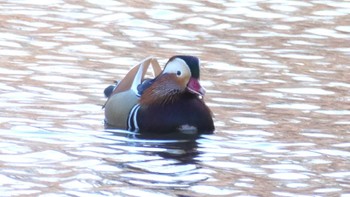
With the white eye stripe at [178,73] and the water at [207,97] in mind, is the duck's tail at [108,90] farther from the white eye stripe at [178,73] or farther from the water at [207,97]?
the white eye stripe at [178,73]

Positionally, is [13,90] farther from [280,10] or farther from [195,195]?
[280,10]

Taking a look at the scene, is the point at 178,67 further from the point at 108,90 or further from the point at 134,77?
the point at 108,90

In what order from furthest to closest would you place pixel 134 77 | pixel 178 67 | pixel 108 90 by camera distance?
pixel 108 90, pixel 134 77, pixel 178 67

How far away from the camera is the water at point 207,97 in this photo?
7.68 metres

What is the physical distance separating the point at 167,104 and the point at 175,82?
0.17 meters

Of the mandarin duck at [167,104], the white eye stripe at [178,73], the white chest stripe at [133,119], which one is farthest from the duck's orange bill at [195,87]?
the white chest stripe at [133,119]

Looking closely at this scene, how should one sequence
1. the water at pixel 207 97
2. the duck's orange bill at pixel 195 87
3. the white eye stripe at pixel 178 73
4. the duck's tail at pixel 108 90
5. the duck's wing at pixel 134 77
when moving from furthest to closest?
the duck's tail at pixel 108 90 → the duck's wing at pixel 134 77 → the white eye stripe at pixel 178 73 → the duck's orange bill at pixel 195 87 → the water at pixel 207 97

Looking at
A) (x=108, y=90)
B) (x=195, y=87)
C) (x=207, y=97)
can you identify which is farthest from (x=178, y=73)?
(x=207, y=97)

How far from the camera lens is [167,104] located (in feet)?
31.0

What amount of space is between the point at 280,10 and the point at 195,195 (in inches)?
290

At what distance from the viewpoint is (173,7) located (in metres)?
14.4

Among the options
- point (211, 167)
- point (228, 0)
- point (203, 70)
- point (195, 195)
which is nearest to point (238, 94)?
point (203, 70)

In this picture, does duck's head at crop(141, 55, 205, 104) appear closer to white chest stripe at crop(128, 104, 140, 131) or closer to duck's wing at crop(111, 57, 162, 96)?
white chest stripe at crop(128, 104, 140, 131)

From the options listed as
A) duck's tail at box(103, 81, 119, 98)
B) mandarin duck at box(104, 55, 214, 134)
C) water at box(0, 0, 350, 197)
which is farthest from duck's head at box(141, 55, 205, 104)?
duck's tail at box(103, 81, 119, 98)
